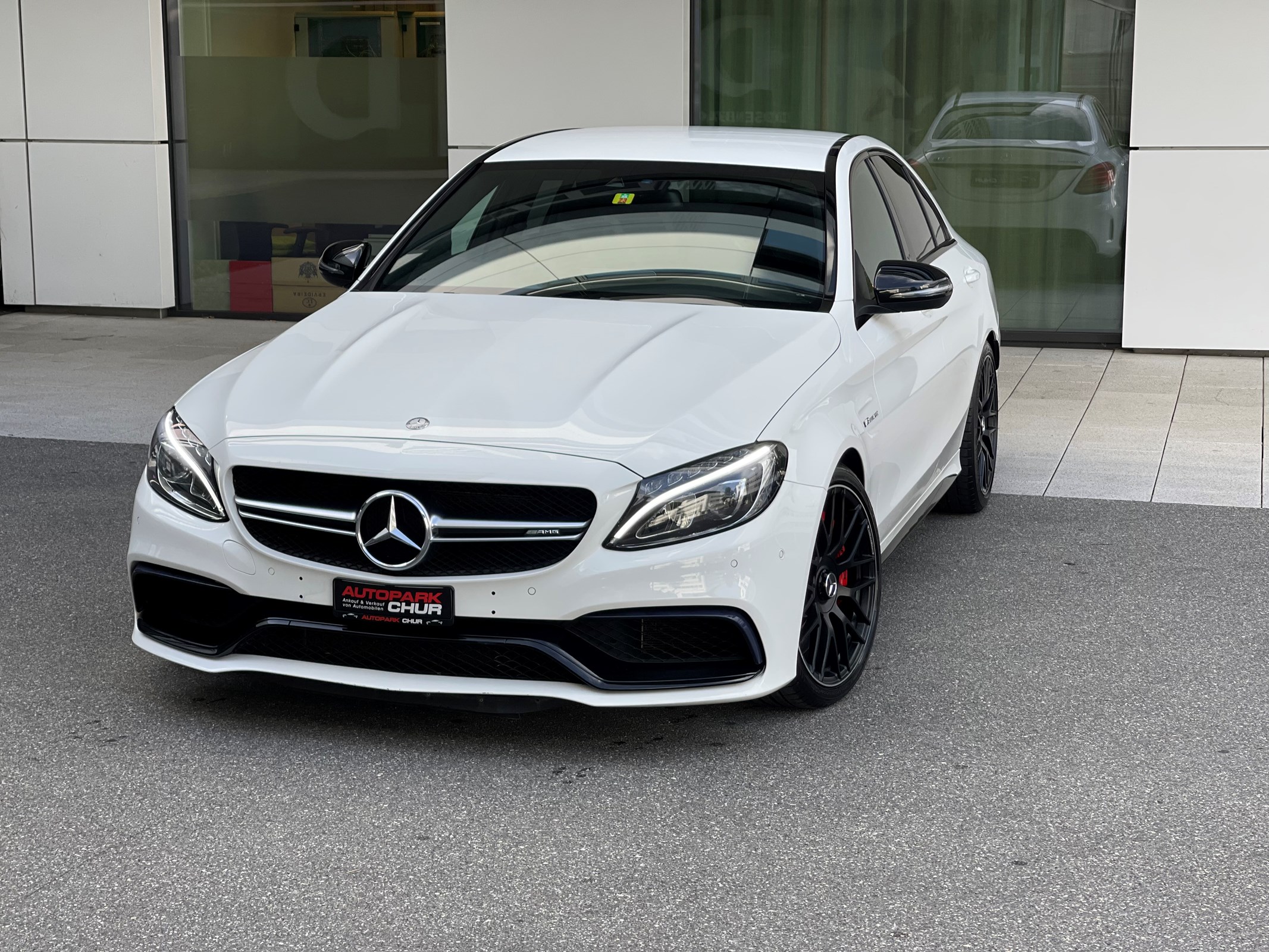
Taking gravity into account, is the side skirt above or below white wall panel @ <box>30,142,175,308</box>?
below

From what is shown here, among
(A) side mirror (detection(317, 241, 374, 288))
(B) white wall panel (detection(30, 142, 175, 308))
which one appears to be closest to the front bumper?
(A) side mirror (detection(317, 241, 374, 288))

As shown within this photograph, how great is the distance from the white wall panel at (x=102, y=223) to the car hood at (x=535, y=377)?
8.21 meters

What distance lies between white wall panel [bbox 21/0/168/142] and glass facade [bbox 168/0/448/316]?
239mm

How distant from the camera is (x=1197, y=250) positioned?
1071 centimetres

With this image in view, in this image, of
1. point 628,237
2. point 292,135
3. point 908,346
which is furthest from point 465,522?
point 292,135

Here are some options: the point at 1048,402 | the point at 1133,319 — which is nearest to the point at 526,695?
the point at 1048,402

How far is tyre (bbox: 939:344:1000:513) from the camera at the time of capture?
6402 mm

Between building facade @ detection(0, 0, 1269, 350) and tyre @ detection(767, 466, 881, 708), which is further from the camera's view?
building facade @ detection(0, 0, 1269, 350)

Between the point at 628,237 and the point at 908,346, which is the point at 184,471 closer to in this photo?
the point at 628,237

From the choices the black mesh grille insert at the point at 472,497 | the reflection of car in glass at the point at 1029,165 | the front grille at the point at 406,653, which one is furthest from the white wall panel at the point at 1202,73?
the front grille at the point at 406,653

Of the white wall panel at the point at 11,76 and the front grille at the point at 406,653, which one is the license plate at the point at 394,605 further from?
the white wall panel at the point at 11,76

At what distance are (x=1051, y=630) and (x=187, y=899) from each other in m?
2.98

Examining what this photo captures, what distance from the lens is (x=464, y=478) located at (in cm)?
381

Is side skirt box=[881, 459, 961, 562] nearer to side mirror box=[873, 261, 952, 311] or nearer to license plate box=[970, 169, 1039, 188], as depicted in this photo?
side mirror box=[873, 261, 952, 311]
